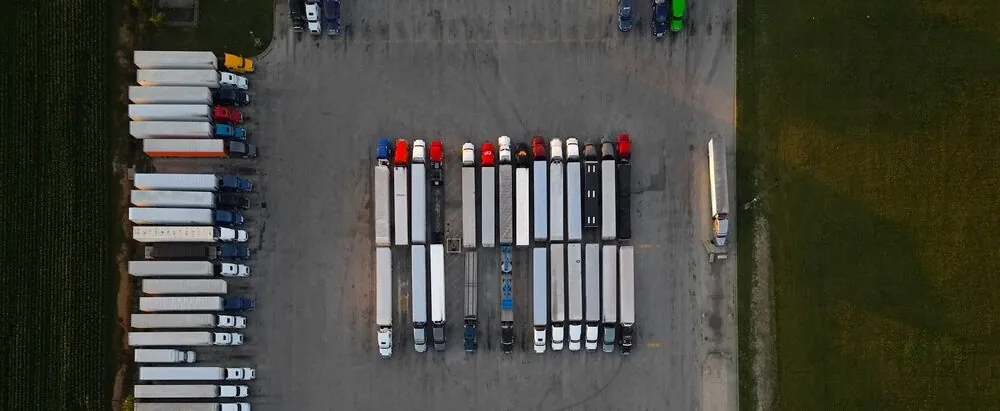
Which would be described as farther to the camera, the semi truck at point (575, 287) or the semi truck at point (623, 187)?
the semi truck at point (623, 187)

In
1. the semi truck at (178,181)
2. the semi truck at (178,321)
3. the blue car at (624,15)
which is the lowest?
the semi truck at (178,321)

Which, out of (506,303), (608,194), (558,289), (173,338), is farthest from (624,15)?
(173,338)

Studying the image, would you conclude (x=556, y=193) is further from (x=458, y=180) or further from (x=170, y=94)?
(x=170, y=94)

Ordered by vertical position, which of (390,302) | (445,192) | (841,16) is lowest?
(390,302)

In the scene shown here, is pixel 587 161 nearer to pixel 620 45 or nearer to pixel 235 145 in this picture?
pixel 620 45

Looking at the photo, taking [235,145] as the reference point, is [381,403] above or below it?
below

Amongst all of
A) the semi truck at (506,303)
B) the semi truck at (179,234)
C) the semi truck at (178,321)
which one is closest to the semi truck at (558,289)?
the semi truck at (506,303)

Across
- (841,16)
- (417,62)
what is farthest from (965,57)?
(417,62)

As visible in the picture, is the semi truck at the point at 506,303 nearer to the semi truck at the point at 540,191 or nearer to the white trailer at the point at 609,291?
the semi truck at the point at 540,191
